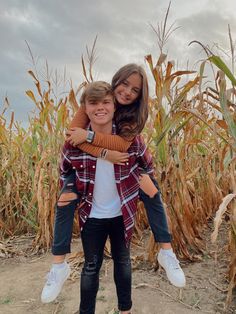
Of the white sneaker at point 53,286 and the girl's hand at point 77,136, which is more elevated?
the girl's hand at point 77,136

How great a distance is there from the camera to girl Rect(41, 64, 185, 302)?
177cm

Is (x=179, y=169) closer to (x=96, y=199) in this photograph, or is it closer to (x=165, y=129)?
(x=165, y=129)

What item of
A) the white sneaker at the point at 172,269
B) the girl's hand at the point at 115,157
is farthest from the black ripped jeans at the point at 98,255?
the girl's hand at the point at 115,157

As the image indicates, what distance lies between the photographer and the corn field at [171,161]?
2.22m

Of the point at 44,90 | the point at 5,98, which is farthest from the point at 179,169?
the point at 5,98

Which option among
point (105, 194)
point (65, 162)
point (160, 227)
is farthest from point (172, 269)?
point (65, 162)

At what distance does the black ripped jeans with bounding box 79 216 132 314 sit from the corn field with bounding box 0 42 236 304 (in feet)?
1.84

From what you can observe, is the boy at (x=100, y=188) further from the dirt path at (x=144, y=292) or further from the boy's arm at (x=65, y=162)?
the dirt path at (x=144, y=292)

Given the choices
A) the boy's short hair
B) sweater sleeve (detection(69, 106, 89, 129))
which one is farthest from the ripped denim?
the boy's short hair

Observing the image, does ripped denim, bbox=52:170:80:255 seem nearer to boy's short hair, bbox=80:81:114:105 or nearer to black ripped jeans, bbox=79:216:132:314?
black ripped jeans, bbox=79:216:132:314

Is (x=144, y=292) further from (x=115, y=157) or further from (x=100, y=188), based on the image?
(x=115, y=157)

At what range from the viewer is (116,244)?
79.1 inches

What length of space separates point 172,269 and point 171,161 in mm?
892

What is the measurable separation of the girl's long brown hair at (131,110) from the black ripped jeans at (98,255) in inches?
18.8
